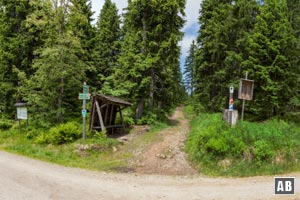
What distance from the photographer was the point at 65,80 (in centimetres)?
1633

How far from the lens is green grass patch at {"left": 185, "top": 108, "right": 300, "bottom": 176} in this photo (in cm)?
930

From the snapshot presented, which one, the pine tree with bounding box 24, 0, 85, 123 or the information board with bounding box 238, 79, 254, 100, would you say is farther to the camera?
the pine tree with bounding box 24, 0, 85, 123

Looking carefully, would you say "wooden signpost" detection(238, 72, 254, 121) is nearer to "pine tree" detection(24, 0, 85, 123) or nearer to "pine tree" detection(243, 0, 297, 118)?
"pine tree" detection(243, 0, 297, 118)

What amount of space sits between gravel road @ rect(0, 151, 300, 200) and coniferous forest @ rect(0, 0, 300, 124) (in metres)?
7.98

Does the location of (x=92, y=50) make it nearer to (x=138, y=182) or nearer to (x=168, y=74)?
(x=168, y=74)

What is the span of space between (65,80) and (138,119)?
5.72 metres

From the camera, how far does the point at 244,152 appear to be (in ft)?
32.4

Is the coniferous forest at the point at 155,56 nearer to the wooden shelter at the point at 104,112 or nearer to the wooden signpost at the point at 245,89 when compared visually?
the wooden shelter at the point at 104,112

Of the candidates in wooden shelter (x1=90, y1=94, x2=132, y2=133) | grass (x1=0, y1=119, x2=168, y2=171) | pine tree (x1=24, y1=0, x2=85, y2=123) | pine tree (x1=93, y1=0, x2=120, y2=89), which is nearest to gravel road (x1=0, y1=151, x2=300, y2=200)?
grass (x1=0, y1=119, x2=168, y2=171)

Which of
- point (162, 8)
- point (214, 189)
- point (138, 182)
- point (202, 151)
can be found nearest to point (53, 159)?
point (138, 182)

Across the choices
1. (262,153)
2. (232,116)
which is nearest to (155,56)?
(232,116)

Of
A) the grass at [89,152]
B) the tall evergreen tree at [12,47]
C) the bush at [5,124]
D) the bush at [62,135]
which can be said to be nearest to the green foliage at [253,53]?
the grass at [89,152]

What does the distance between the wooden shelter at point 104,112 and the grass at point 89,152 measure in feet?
3.60

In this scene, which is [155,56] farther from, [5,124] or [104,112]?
[5,124]
